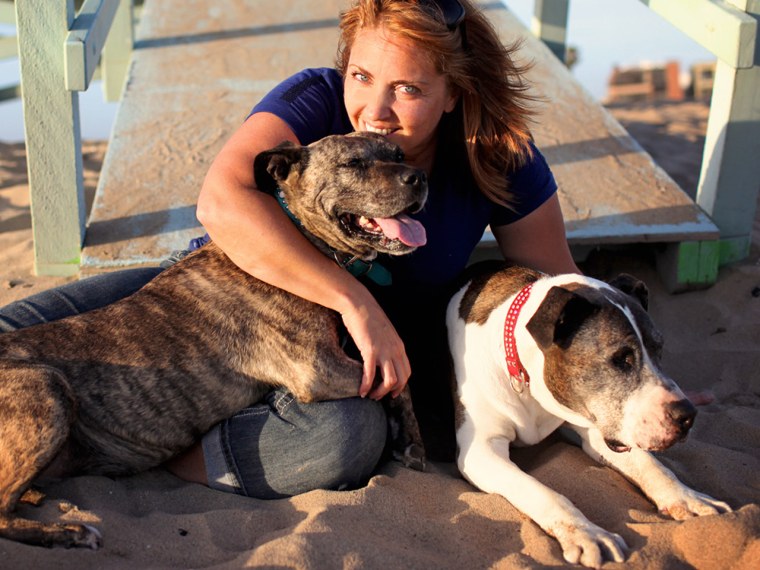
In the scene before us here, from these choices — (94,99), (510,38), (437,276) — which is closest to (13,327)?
(437,276)

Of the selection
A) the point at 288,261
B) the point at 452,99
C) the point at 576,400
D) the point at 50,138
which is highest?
the point at 452,99

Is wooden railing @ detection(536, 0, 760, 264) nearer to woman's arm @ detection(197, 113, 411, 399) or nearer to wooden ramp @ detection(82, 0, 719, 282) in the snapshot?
wooden ramp @ detection(82, 0, 719, 282)

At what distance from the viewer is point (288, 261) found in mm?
3684

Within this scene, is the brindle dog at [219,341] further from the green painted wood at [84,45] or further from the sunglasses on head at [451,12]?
the green painted wood at [84,45]

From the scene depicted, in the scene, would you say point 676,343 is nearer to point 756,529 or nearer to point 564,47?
point 756,529

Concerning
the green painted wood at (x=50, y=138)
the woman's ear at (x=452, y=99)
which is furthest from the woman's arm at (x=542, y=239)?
the green painted wood at (x=50, y=138)

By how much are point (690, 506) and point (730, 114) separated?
2838 mm

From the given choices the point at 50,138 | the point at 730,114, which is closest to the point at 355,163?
the point at 50,138

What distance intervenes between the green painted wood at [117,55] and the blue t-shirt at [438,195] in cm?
515

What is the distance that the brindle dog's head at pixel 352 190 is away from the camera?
140 inches

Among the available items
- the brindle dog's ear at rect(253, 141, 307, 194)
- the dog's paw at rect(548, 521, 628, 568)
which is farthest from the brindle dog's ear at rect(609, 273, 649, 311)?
the brindle dog's ear at rect(253, 141, 307, 194)

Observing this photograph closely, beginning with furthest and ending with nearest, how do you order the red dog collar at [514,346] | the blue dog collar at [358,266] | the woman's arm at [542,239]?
1. the woman's arm at [542,239]
2. the blue dog collar at [358,266]
3. the red dog collar at [514,346]

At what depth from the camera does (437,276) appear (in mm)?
4168

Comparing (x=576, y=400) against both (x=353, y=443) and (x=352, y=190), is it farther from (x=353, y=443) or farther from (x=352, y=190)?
(x=352, y=190)
